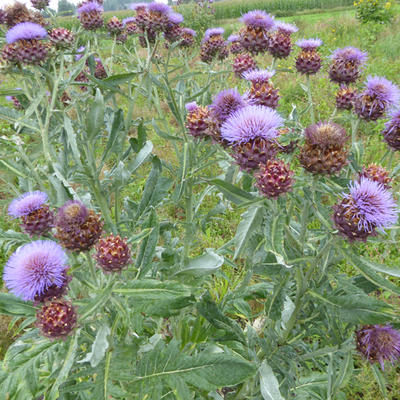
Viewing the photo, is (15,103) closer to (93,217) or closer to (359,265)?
(93,217)

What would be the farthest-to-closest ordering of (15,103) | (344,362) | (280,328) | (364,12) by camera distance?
(364,12) < (15,103) < (280,328) < (344,362)

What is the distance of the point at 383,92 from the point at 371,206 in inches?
29.2

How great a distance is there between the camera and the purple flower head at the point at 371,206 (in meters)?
1.14

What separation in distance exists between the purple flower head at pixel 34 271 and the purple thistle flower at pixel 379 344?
1110 millimetres

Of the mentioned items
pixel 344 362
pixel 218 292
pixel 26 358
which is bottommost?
pixel 218 292

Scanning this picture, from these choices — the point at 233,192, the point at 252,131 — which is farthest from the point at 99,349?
the point at 252,131

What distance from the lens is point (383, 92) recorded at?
1.63 m

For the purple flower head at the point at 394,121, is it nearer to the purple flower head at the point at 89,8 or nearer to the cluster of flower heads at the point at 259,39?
the cluster of flower heads at the point at 259,39

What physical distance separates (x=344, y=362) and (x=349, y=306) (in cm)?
36

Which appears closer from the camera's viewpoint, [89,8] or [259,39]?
[259,39]

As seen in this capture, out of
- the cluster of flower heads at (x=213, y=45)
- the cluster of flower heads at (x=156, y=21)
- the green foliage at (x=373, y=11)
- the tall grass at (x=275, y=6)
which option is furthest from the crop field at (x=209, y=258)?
the tall grass at (x=275, y=6)

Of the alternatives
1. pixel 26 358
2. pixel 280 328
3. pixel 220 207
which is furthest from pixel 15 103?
pixel 280 328

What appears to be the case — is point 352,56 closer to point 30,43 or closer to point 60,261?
point 30,43

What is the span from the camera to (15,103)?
8.30 ft
